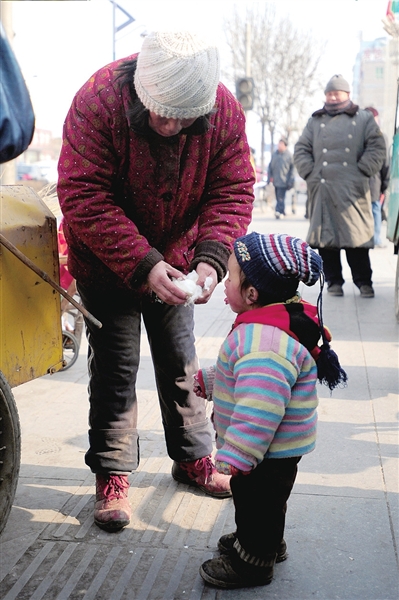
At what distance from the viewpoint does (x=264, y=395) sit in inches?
98.3

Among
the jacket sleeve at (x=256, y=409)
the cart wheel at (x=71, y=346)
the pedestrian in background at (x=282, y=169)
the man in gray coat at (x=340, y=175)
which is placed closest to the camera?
the jacket sleeve at (x=256, y=409)

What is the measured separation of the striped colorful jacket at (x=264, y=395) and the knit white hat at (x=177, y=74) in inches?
30.4

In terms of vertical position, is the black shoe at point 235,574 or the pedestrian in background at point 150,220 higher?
the pedestrian in background at point 150,220

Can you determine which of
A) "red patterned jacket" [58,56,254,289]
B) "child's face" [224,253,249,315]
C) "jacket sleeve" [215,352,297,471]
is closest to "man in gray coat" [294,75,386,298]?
"red patterned jacket" [58,56,254,289]

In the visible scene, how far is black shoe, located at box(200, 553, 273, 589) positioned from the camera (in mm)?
2771

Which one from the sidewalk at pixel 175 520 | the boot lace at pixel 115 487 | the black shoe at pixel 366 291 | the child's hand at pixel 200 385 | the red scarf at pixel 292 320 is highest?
the red scarf at pixel 292 320

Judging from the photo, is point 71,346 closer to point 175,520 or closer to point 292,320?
point 175,520

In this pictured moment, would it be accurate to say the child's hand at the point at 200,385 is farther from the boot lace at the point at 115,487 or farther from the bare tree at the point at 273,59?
the bare tree at the point at 273,59

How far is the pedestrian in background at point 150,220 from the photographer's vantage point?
2863 millimetres

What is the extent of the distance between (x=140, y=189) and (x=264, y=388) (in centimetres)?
97

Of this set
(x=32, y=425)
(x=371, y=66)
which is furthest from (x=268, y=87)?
(x=32, y=425)

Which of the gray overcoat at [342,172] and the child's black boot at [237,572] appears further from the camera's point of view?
the gray overcoat at [342,172]

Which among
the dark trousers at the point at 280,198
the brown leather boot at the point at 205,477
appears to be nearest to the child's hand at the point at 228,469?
the brown leather boot at the point at 205,477

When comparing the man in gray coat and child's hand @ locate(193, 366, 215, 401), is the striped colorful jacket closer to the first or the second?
child's hand @ locate(193, 366, 215, 401)
